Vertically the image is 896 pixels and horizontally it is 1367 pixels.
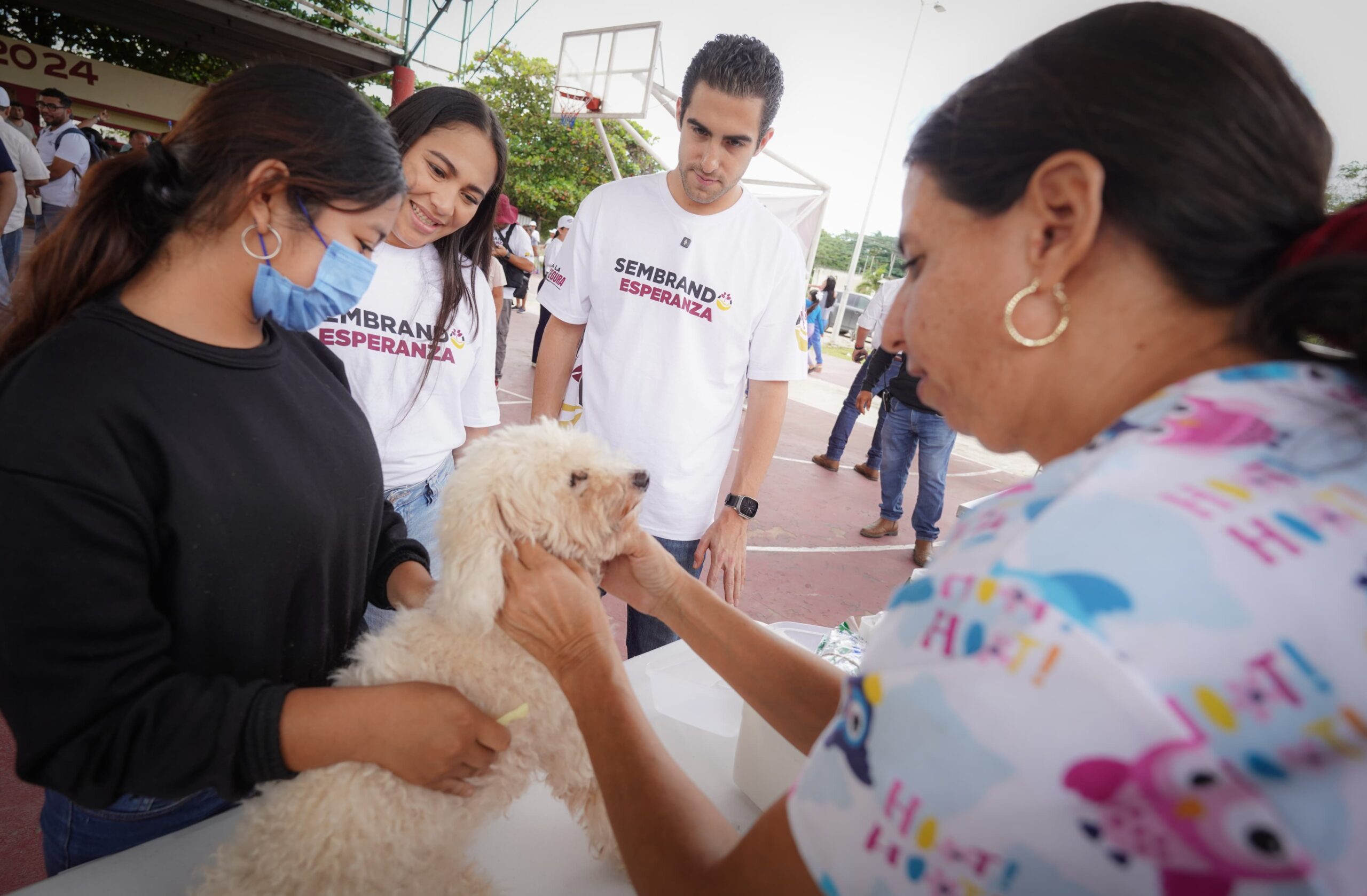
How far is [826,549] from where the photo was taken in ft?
20.9

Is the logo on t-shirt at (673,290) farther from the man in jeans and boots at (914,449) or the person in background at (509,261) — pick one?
the person in background at (509,261)

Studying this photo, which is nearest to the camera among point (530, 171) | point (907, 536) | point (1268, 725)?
point (1268, 725)

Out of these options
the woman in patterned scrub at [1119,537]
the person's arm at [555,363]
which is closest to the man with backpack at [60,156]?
the person's arm at [555,363]

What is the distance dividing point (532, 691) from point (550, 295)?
1.85 meters

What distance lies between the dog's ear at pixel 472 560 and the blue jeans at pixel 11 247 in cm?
805

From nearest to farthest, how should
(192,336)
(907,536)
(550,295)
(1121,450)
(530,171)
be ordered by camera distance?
(1121,450) → (192,336) → (550,295) → (907,536) → (530,171)

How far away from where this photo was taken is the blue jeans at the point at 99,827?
1280 mm

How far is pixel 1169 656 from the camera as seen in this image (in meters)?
0.53

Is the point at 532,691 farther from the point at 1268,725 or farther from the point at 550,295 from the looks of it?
the point at 550,295

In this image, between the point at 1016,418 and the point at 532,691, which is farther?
the point at 532,691

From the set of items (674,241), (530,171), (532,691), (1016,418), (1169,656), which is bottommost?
(532,691)

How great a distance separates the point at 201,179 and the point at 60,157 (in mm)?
12278

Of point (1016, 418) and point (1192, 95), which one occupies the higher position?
point (1192, 95)

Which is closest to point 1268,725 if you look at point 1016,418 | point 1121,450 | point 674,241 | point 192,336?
point 1121,450
